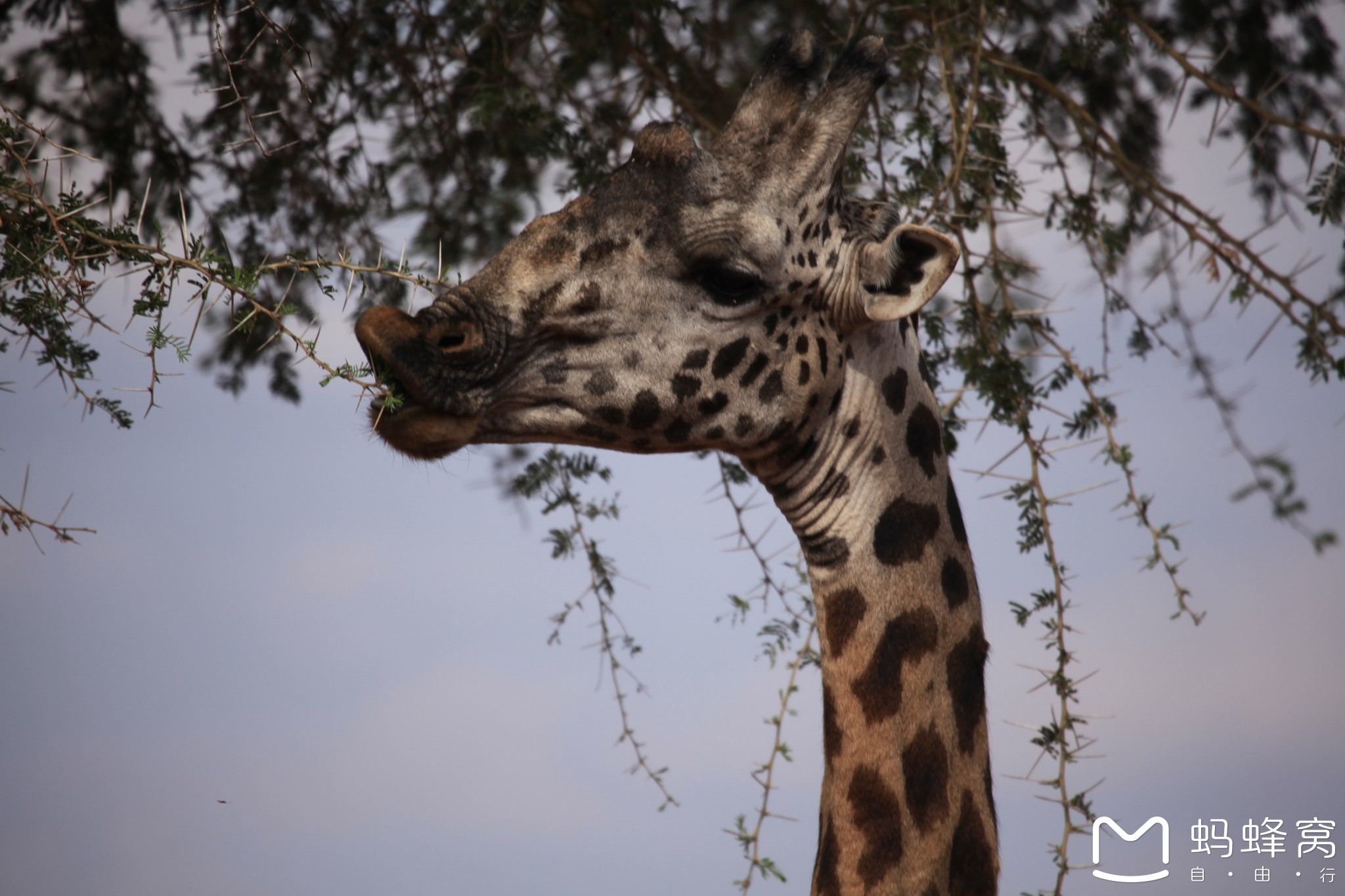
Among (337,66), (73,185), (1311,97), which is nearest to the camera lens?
(73,185)

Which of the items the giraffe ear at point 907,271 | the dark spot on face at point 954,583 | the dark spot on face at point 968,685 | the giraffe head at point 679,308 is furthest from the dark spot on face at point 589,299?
the dark spot on face at point 968,685

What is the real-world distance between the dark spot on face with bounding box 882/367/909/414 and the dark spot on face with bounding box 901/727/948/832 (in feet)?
2.11

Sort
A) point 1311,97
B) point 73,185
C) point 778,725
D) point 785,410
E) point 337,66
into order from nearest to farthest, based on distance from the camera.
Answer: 1. point 73,185
2. point 785,410
3. point 778,725
4. point 1311,97
5. point 337,66

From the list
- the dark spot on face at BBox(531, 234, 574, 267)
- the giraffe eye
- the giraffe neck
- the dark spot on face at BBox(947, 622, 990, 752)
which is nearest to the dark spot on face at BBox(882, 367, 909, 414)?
the giraffe neck

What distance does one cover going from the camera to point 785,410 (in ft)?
7.85

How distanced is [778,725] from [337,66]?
263 centimetres

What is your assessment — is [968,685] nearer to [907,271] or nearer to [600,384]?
[907,271]

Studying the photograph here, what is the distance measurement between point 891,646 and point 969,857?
0.44 m

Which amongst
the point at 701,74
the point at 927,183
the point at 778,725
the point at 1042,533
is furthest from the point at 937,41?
the point at 778,725

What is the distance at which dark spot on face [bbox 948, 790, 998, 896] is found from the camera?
2.41 m

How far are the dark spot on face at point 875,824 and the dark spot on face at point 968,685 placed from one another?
190mm

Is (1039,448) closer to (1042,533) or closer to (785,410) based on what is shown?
(1042,533)

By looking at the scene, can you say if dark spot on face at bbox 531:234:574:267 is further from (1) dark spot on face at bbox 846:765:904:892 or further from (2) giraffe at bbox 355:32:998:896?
(1) dark spot on face at bbox 846:765:904:892

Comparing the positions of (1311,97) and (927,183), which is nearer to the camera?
(927,183)
